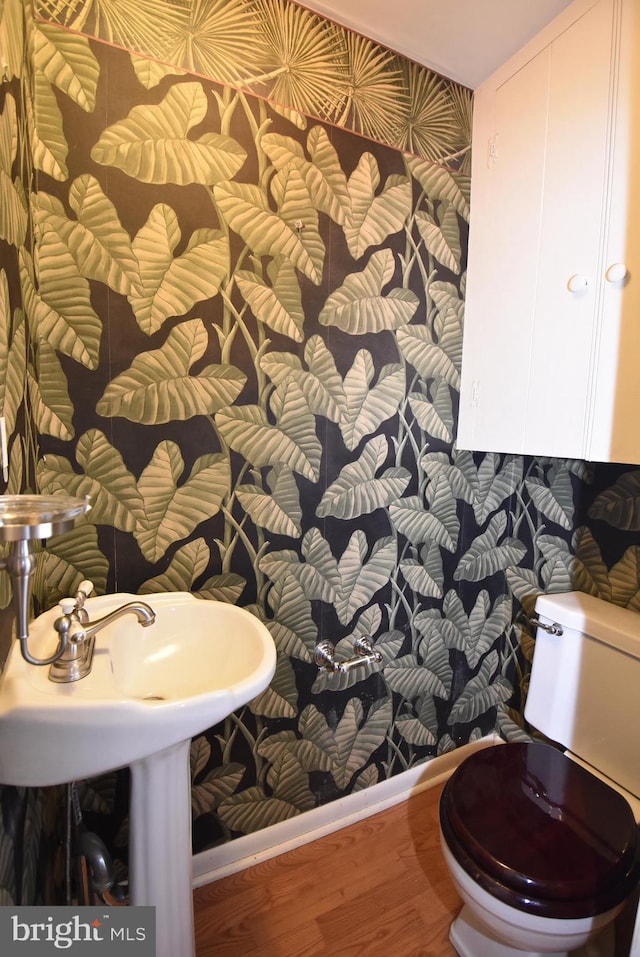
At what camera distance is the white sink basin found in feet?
2.09

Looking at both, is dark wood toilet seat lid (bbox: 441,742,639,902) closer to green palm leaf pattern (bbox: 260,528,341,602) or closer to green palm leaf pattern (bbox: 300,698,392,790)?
green palm leaf pattern (bbox: 300,698,392,790)

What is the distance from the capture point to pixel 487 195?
4.69 ft

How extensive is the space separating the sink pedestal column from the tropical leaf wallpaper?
0.37 meters

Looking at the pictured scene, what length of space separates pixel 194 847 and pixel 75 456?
1.18 metres

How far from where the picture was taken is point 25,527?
49 centimetres

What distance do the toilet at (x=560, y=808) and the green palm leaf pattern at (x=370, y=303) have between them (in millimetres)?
1076

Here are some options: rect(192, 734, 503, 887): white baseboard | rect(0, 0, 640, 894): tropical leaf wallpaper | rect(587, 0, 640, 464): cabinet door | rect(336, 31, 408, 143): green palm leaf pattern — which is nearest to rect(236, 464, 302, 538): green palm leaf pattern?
rect(0, 0, 640, 894): tropical leaf wallpaper

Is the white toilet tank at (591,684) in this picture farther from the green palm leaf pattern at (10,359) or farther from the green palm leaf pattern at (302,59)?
the green palm leaf pattern at (302,59)

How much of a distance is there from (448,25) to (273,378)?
3.70 feet

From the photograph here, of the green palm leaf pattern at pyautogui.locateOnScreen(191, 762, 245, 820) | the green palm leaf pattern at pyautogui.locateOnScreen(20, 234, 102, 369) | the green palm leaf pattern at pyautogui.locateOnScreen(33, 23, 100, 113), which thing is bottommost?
the green palm leaf pattern at pyautogui.locateOnScreen(191, 762, 245, 820)

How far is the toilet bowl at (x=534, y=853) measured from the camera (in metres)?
0.87

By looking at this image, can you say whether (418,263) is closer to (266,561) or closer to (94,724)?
(266,561)

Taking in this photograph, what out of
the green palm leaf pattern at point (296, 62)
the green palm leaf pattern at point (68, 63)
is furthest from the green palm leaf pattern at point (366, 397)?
the green palm leaf pattern at point (68, 63)

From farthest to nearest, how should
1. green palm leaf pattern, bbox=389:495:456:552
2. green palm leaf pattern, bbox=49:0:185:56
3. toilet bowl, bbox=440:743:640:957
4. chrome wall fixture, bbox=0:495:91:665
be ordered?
green palm leaf pattern, bbox=389:495:456:552 → green palm leaf pattern, bbox=49:0:185:56 → toilet bowl, bbox=440:743:640:957 → chrome wall fixture, bbox=0:495:91:665
